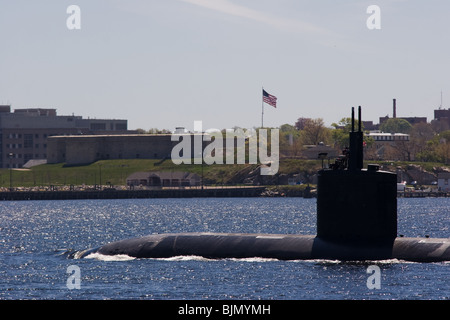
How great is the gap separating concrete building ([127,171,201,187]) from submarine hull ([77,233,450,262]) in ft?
443

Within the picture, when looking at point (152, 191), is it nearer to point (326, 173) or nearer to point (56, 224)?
point (56, 224)

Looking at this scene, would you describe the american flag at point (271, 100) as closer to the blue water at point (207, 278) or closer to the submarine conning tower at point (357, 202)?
the blue water at point (207, 278)

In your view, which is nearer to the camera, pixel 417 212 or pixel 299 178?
pixel 417 212

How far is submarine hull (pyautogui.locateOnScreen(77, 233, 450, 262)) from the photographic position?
143 ft

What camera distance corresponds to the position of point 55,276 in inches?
1860

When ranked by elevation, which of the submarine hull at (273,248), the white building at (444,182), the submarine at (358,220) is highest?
the submarine at (358,220)

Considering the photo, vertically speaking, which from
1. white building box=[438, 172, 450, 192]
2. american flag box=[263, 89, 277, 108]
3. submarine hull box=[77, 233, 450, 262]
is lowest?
white building box=[438, 172, 450, 192]

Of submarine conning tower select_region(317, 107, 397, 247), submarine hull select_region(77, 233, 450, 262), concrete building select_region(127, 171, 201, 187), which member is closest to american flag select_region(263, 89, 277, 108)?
concrete building select_region(127, 171, 201, 187)

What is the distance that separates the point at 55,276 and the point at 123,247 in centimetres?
653

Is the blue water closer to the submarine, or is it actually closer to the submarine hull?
the submarine hull

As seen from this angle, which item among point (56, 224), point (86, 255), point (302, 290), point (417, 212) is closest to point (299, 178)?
point (417, 212)

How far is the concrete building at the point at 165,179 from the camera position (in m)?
190

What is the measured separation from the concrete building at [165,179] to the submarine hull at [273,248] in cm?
13490

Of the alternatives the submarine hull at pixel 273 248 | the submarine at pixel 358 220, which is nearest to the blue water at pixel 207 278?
the submarine hull at pixel 273 248
